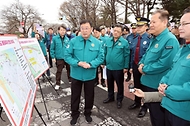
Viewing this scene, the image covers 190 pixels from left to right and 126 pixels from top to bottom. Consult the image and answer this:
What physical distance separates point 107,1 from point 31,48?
59.9 ft

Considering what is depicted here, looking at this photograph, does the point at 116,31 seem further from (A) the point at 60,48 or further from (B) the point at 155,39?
(A) the point at 60,48

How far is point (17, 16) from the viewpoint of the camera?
3572 centimetres

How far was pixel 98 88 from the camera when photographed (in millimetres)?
4566

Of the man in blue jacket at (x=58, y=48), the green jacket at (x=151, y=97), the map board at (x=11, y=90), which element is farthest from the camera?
the man in blue jacket at (x=58, y=48)

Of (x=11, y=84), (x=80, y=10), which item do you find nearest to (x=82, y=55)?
(x=11, y=84)

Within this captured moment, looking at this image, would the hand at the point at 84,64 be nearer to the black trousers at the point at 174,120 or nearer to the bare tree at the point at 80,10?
the black trousers at the point at 174,120

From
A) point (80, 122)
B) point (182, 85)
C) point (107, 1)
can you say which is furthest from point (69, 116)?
point (107, 1)

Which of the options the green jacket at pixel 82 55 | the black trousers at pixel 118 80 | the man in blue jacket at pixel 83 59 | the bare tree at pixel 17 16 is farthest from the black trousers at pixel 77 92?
the bare tree at pixel 17 16

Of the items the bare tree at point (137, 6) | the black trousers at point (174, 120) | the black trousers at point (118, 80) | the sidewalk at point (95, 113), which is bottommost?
the sidewalk at point (95, 113)

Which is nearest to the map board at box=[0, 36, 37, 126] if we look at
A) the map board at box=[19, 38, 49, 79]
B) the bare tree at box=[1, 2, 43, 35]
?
the map board at box=[19, 38, 49, 79]

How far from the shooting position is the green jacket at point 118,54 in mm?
3186

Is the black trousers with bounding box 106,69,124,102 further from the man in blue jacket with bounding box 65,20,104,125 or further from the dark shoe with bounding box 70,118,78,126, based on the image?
the dark shoe with bounding box 70,118,78,126

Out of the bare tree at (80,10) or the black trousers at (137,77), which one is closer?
the black trousers at (137,77)

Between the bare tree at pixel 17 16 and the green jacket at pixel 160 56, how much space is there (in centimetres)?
3516
